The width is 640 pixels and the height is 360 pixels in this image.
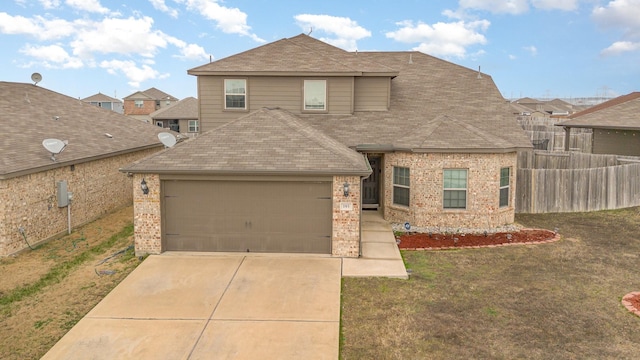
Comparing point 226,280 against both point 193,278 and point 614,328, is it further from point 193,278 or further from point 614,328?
point 614,328

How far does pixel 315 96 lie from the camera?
57.6 feet

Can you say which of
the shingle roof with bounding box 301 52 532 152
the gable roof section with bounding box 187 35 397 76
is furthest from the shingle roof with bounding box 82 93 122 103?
the gable roof section with bounding box 187 35 397 76

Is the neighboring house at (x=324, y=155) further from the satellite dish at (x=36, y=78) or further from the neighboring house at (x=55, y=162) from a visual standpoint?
the satellite dish at (x=36, y=78)

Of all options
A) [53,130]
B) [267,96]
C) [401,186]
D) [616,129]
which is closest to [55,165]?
[53,130]

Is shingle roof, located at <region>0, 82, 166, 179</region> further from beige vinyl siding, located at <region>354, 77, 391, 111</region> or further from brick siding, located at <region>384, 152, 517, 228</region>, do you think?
brick siding, located at <region>384, 152, 517, 228</region>

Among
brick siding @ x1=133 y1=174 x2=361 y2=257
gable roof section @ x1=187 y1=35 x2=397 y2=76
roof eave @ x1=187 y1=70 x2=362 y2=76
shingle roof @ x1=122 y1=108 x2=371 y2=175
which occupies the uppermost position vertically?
gable roof section @ x1=187 y1=35 x2=397 y2=76

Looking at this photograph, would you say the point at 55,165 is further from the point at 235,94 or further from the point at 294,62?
the point at 294,62

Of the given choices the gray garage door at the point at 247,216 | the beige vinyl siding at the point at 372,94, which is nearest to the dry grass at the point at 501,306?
the gray garage door at the point at 247,216

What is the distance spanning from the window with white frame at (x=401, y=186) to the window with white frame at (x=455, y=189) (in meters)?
1.21

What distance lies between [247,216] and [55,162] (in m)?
6.41

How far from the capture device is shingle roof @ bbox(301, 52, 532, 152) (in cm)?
1498

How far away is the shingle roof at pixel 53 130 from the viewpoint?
44.3 feet

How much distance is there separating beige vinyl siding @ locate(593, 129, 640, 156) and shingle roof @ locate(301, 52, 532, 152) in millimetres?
9471

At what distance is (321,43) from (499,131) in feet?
25.3
